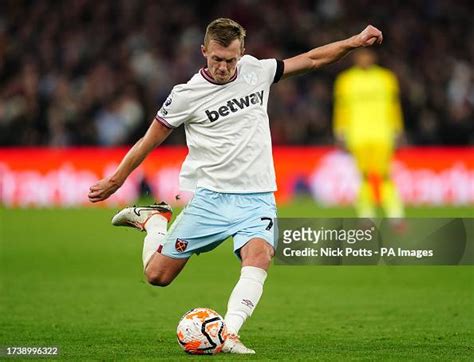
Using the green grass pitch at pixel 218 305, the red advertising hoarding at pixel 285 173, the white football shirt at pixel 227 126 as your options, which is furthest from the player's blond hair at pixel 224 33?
the red advertising hoarding at pixel 285 173

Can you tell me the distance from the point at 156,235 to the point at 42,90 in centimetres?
1467

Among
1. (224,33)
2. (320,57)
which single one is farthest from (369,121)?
(224,33)

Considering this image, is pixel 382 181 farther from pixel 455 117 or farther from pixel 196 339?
pixel 196 339

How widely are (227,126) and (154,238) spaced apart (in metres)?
1.07

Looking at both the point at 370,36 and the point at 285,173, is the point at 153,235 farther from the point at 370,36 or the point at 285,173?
the point at 285,173

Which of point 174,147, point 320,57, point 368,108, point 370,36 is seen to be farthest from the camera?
point 174,147

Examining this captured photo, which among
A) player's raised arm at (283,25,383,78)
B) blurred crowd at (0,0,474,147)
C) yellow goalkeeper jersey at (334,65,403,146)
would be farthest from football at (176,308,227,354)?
blurred crowd at (0,0,474,147)

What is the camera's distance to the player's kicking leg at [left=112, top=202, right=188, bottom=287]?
7.35 meters

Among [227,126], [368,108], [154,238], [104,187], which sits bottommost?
[154,238]

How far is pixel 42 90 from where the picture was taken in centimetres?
2191

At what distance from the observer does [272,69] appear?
733 cm

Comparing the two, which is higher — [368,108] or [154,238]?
[368,108]

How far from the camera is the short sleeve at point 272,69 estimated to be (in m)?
7.31

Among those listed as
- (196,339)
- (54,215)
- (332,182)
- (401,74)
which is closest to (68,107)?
(54,215)
